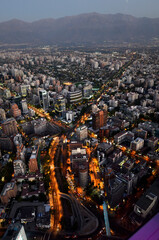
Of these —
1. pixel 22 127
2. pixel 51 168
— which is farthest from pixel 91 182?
pixel 22 127

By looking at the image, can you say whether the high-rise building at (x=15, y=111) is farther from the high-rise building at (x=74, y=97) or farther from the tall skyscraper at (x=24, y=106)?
the high-rise building at (x=74, y=97)

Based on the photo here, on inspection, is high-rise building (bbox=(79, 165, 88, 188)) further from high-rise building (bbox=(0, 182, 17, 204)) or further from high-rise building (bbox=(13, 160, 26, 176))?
high-rise building (bbox=(13, 160, 26, 176))

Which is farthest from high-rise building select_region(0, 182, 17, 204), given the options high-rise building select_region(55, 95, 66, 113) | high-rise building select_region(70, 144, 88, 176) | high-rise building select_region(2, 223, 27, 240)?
high-rise building select_region(55, 95, 66, 113)

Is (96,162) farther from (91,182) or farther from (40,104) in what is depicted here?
(40,104)

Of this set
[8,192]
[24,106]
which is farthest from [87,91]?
[8,192]

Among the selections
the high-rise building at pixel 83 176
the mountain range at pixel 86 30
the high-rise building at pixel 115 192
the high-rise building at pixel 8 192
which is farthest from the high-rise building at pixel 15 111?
the mountain range at pixel 86 30

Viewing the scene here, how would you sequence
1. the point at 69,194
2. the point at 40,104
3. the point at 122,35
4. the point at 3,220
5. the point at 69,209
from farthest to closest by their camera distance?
the point at 122,35 < the point at 40,104 < the point at 69,194 < the point at 69,209 < the point at 3,220
